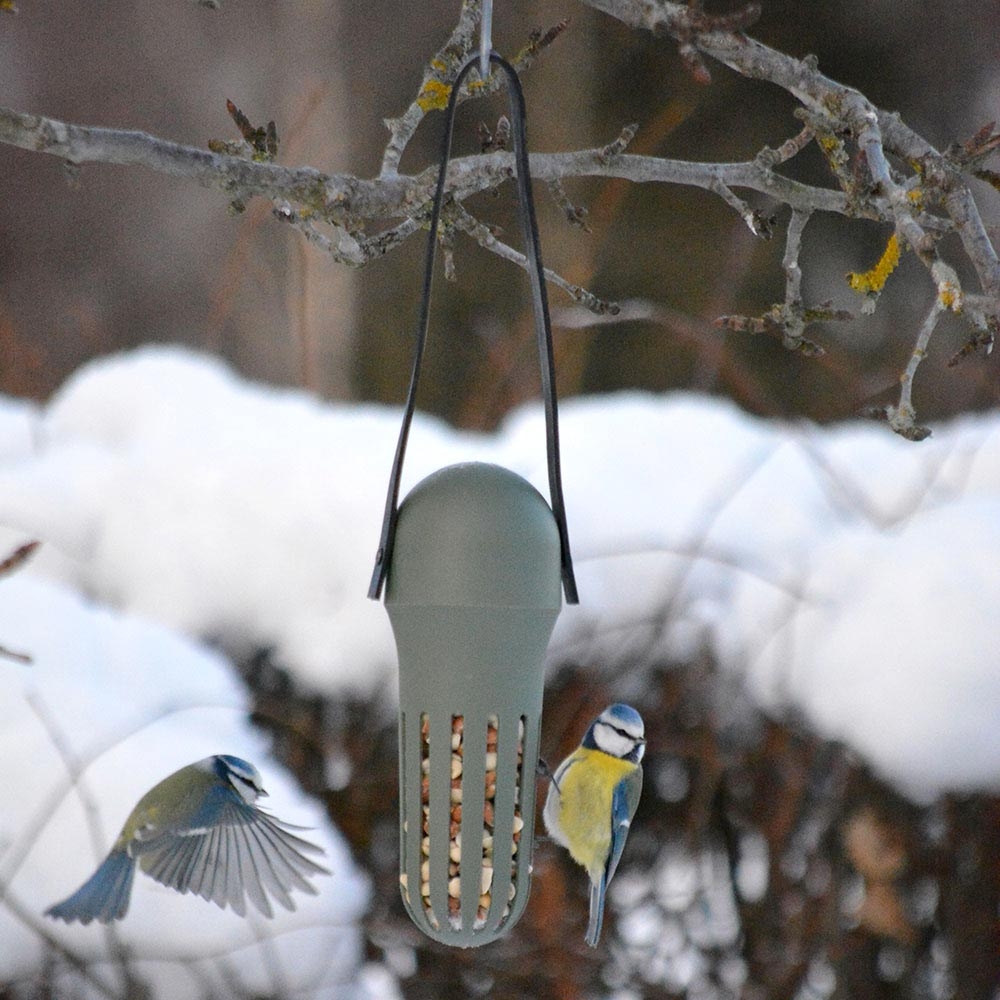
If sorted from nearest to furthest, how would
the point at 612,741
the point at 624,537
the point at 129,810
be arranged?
the point at 612,741, the point at 129,810, the point at 624,537

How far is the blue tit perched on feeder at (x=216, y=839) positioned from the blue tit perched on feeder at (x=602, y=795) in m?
0.28

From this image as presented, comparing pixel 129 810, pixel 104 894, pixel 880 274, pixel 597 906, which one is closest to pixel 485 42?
pixel 880 274

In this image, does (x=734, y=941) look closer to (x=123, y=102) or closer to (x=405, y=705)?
(x=405, y=705)

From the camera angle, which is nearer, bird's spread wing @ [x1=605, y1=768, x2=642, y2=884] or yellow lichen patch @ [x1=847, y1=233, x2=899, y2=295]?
yellow lichen patch @ [x1=847, y1=233, x2=899, y2=295]

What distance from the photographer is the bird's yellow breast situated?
1.24 m

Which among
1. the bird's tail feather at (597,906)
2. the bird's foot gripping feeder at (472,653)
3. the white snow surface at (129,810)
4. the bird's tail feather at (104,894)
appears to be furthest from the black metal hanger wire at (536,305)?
the white snow surface at (129,810)

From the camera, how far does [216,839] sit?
4.21 ft

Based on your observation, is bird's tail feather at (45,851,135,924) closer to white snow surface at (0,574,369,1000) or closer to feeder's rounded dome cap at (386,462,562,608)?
white snow surface at (0,574,369,1000)

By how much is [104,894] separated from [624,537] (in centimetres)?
102

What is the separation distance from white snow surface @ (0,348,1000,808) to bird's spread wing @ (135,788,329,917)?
646mm

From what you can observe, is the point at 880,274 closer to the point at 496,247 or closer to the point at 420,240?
the point at 496,247

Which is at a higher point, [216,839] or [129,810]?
[216,839]

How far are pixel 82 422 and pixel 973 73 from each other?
2412 millimetres

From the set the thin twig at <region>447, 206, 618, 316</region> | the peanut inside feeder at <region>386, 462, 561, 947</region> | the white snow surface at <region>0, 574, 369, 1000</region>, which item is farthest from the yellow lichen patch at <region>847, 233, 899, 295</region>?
the white snow surface at <region>0, 574, 369, 1000</region>
